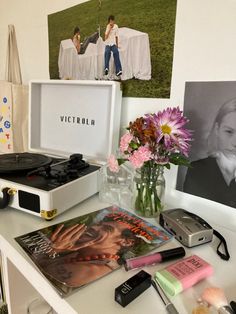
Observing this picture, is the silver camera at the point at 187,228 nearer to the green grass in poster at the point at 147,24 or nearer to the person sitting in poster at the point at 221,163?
the person sitting in poster at the point at 221,163

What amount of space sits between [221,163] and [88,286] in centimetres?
47

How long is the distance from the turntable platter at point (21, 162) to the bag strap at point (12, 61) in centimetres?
65

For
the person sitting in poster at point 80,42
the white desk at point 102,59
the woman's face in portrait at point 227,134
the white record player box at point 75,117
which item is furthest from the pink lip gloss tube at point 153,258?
the person sitting in poster at point 80,42

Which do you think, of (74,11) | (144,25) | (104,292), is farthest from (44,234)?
(74,11)

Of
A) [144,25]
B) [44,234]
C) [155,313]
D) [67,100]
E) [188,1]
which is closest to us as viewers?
[155,313]

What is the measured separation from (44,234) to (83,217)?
120 mm

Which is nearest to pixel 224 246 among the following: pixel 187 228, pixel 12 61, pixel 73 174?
pixel 187 228

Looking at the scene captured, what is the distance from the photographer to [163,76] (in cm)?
79

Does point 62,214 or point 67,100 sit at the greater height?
point 67,100

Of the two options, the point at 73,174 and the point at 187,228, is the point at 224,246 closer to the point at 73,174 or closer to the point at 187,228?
the point at 187,228

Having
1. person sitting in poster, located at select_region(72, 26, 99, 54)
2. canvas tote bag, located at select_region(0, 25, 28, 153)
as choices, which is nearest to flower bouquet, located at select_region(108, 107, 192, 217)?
person sitting in poster, located at select_region(72, 26, 99, 54)

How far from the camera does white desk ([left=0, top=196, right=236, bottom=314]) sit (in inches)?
16.1

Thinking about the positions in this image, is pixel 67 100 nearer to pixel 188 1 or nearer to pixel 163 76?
pixel 163 76

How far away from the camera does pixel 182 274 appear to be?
46cm
